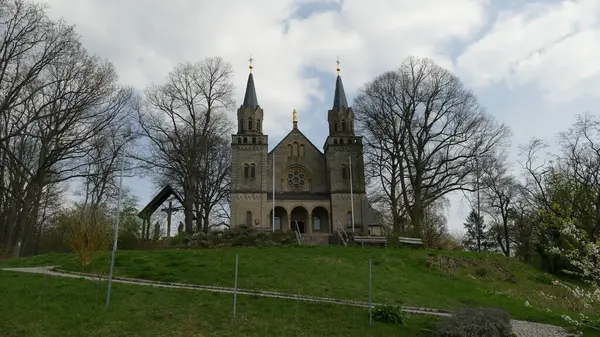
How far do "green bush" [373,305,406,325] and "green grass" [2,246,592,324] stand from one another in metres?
2.48

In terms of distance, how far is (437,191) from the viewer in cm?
3462

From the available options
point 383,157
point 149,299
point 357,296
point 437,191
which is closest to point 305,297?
point 357,296

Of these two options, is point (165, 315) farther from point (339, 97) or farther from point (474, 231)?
point (474, 231)

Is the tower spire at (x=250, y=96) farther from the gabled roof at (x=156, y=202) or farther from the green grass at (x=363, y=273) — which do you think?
the green grass at (x=363, y=273)

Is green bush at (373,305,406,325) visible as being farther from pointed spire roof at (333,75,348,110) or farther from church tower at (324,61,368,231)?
pointed spire roof at (333,75,348,110)

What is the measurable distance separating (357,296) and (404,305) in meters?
1.64

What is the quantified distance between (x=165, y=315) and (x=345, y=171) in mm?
31377

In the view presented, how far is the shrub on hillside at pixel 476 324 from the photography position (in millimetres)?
11961

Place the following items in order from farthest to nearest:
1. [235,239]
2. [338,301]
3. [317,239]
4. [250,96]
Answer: [250,96]
[317,239]
[235,239]
[338,301]

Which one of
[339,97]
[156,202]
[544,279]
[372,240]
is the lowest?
[544,279]

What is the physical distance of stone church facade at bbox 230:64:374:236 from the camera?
41.4 m

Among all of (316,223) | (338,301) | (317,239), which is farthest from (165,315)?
(316,223)

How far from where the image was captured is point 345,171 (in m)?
43.2

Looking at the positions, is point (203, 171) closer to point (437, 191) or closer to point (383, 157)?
point (383, 157)
